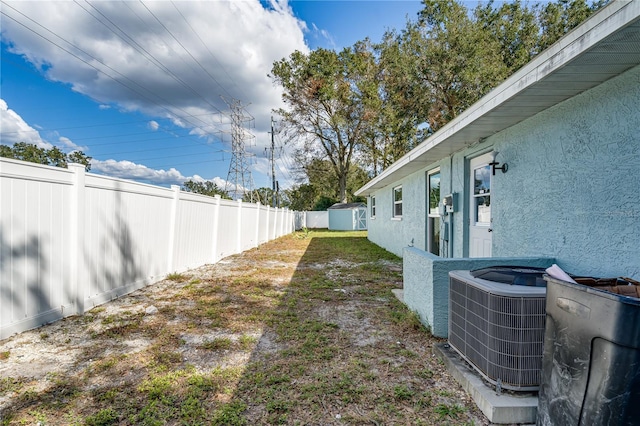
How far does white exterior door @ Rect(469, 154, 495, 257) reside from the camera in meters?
4.74

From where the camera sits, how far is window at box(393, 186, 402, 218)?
10.1m

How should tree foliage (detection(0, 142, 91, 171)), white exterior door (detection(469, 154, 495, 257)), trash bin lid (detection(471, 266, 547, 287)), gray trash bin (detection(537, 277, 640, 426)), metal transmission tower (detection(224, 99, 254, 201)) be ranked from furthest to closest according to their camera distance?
tree foliage (detection(0, 142, 91, 171)) < metal transmission tower (detection(224, 99, 254, 201)) < white exterior door (detection(469, 154, 495, 257)) < trash bin lid (detection(471, 266, 547, 287)) < gray trash bin (detection(537, 277, 640, 426))

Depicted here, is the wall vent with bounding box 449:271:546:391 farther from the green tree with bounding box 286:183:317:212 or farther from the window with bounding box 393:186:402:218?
the green tree with bounding box 286:183:317:212

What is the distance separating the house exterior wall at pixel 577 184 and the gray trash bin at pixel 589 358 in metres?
1.41

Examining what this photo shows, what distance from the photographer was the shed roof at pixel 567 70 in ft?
6.33

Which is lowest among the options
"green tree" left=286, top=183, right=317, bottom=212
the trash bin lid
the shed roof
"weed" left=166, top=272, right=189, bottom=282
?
Result: "weed" left=166, top=272, right=189, bottom=282

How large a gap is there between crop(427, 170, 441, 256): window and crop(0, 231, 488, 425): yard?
2.73 meters

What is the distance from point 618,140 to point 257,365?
361 centimetres

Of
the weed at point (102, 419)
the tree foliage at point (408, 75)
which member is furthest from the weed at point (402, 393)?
the tree foliage at point (408, 75)

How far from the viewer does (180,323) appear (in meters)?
3.78

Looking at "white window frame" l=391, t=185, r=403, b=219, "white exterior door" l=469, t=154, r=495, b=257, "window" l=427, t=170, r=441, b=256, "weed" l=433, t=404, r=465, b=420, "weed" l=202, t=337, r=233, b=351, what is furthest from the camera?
"white window frame" l=391, t=185, r=403, b=219

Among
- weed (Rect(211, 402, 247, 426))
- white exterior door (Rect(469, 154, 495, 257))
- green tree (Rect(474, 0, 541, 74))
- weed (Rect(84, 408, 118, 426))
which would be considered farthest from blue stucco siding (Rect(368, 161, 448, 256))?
green tree (Rect(474, 0, 541, 74))

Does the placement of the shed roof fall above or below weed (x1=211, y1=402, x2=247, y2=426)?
above

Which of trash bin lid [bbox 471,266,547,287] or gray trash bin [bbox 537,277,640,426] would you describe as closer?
gray trash bin [bbox 537,277,640,426]
